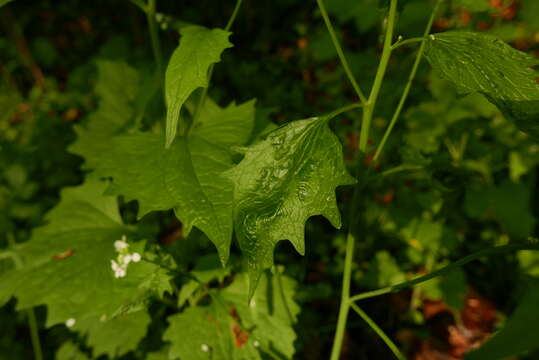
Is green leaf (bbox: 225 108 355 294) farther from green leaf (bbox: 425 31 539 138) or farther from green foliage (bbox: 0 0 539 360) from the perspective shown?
green leaf (bbox: 425 31 539 138)

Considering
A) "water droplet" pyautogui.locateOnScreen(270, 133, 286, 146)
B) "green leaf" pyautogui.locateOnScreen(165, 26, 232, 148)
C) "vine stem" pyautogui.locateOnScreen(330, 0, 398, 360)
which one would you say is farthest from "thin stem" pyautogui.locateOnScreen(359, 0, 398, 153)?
"green leaf" pyautogui.locateOnScreen(165, 26, 232, 148)

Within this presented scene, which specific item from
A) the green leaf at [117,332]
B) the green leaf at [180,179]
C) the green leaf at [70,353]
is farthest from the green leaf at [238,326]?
the green leaf at [70,353]

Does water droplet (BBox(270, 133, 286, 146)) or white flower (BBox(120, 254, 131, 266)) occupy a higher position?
water droplet (BBox(270, 133, 286, 146))

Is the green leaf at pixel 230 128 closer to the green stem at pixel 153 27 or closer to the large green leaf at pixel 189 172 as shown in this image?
the large green leaf at pixel 189 172

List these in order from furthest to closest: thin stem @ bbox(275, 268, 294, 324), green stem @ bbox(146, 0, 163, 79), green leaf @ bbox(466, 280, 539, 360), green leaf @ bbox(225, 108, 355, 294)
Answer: thin stem @ bbox(275, 268, 294, 324) → green stem @ bbox(146, 0, 163, 79) → green leaf @ bbox(225, 108, 355, 294) → green leaf @ bbox(466, 280, 539, 360)

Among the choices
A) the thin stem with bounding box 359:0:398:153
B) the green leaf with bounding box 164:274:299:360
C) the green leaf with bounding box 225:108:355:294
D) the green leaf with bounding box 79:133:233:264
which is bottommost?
the green leaf with bounding box 164:274:299:360

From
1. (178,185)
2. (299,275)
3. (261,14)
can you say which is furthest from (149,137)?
(261,14)
